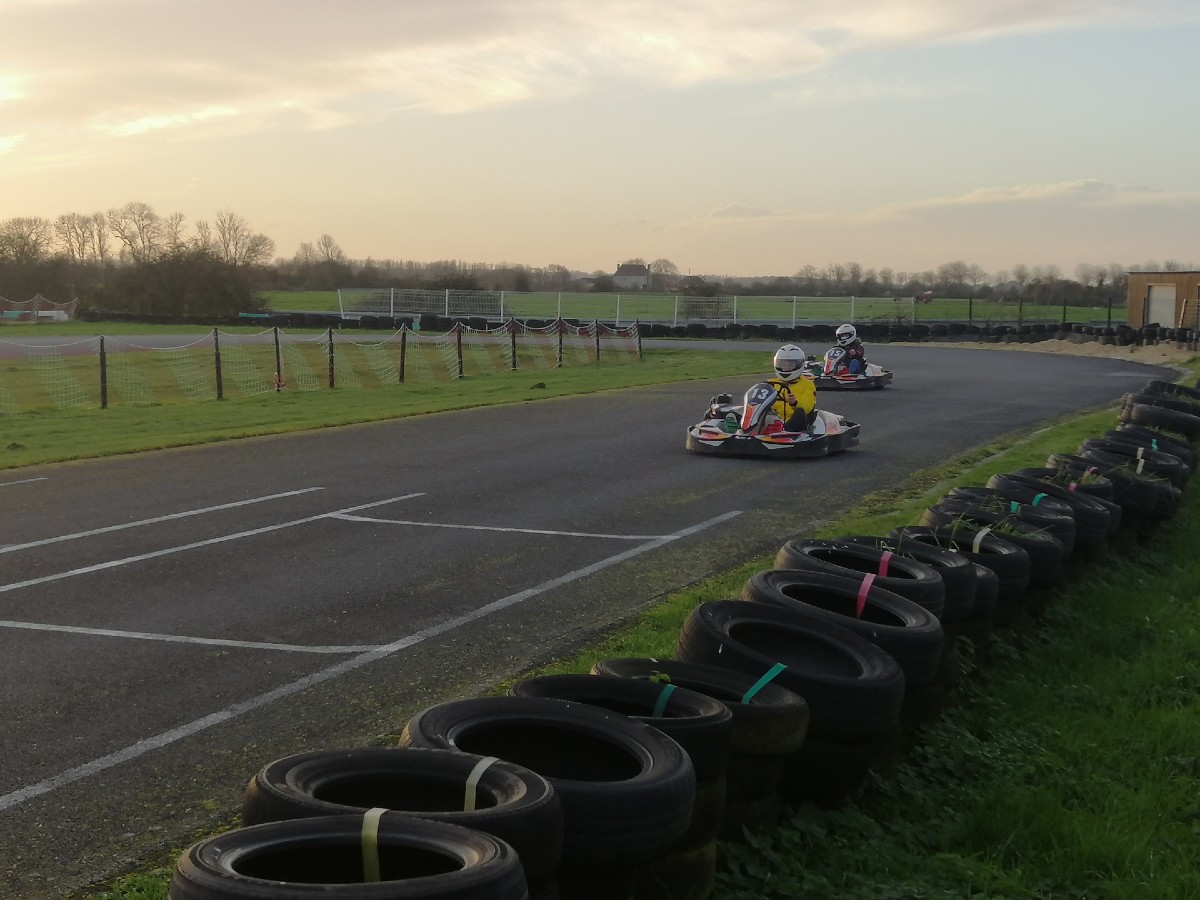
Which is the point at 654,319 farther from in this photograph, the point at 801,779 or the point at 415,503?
the point at 801,779

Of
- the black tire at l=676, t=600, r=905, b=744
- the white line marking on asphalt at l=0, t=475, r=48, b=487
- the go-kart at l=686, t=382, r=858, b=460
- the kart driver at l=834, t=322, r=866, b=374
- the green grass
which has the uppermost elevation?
the kart driver at l=834, t=322, r=866, b=374

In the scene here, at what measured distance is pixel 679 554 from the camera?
922 cm

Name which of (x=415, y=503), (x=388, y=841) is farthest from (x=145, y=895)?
(x=415, y=503)

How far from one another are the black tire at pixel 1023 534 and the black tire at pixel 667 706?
3541 mm

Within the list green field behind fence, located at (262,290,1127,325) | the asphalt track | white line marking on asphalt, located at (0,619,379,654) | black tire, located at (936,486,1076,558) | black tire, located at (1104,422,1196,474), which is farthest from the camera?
green field behind fence, located at (262,290,1127,325)

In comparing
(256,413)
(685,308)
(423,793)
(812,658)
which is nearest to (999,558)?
(812,658)

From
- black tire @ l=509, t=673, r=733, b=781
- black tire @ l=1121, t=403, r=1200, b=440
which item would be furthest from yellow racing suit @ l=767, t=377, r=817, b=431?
black tire @ l=509, t=673, r=733, b=781

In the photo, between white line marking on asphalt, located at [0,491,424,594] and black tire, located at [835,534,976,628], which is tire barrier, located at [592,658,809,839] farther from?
white line marking on asphalt, located at [0,491,424,594]

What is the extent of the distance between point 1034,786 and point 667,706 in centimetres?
177

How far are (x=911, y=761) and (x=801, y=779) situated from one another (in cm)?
89

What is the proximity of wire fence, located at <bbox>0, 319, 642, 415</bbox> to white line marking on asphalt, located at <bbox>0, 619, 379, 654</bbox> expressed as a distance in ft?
44.1

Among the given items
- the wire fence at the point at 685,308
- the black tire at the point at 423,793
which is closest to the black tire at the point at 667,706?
the black tire at the point at 423,793

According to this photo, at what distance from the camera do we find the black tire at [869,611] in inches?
197

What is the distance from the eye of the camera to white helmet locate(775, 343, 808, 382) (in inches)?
596
